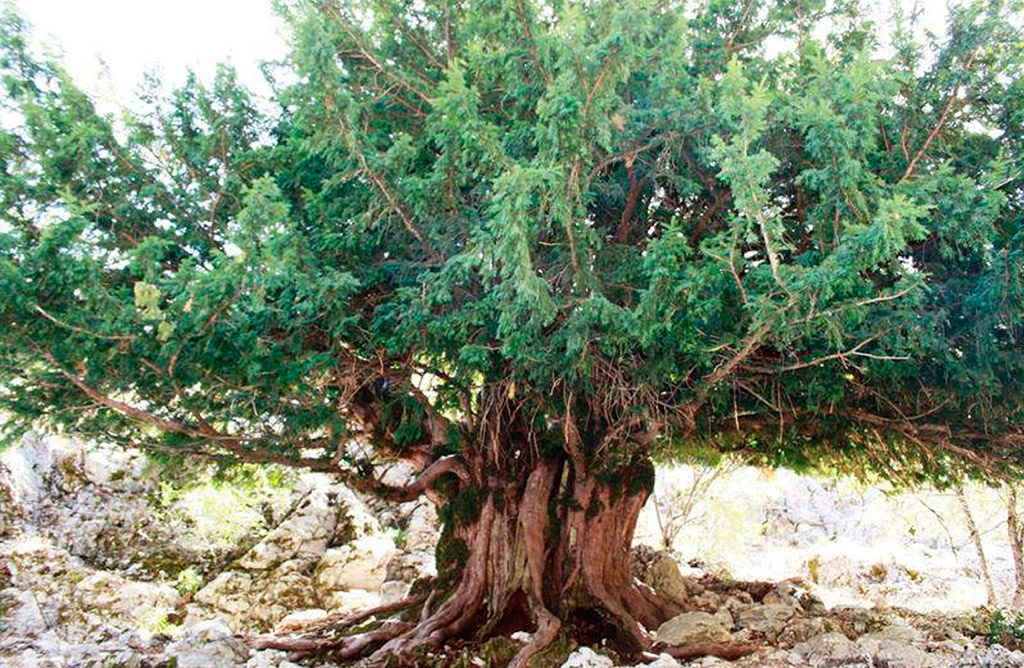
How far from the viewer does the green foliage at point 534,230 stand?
4344 millimetres

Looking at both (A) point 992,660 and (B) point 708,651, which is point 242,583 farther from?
(A) point 992,660

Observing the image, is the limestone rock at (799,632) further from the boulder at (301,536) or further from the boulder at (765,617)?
the boulder at (301,536)

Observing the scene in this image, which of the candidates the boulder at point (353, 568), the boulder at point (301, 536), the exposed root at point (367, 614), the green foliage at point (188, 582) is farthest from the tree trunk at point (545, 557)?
the green foliage at point (188, 582)

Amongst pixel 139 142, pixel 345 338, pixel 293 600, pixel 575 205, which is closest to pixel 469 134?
pixel 575 205

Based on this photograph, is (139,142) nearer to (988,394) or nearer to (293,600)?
(988,394)

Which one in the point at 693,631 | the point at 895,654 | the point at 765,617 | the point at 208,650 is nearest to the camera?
the point at 895,654

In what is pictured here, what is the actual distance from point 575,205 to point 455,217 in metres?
1.00

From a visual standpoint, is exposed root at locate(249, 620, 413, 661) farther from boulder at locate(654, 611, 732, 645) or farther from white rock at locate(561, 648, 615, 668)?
boulder at locate(654, 611, 732, 645)

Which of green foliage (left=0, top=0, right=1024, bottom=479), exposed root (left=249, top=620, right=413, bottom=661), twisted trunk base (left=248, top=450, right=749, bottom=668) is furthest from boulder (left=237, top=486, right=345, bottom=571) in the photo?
green foliage (left=0, top=0, right=1024, bottom=479)

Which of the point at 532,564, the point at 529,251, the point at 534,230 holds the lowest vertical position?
the point at 532,564

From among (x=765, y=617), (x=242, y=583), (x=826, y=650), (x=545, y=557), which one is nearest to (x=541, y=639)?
(x=545, y=557)

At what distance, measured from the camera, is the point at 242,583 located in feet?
38.1

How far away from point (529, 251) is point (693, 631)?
4.10 m

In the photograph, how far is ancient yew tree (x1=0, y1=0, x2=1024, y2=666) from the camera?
4.38 meters
